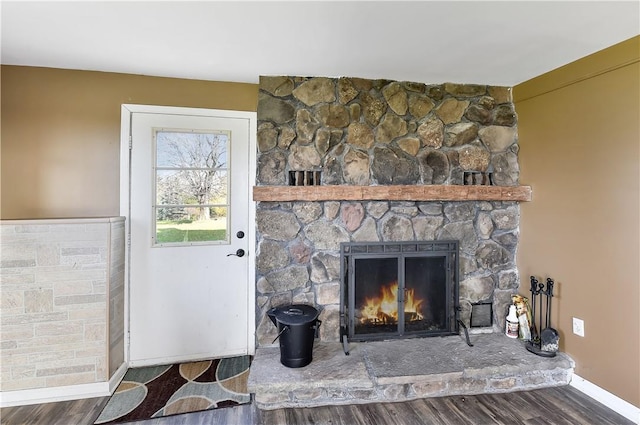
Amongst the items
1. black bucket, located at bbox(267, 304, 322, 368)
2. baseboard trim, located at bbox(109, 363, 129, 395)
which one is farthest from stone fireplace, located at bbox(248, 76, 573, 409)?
baseboard trim, located at bbox(109, 363, 129, 395)

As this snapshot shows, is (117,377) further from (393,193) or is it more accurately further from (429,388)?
(393,193)

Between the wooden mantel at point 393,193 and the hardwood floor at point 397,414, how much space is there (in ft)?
4.77

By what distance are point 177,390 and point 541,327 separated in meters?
2.86

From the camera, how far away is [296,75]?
2447mm

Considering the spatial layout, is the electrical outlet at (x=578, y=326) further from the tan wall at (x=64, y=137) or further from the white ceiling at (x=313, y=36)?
the tan wall at (x=64, y=137)

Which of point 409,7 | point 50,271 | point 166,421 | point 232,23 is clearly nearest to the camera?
point 409,7

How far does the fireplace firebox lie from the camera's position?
8.16 ft

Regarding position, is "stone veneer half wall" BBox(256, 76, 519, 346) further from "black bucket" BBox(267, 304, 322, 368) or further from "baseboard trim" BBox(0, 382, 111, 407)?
"baseboard trim" BBox(0, 382, 111, 407)

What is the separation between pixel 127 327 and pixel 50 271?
702 millimetres

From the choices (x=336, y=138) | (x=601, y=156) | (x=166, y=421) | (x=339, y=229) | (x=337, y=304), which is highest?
(x=336, y=138)

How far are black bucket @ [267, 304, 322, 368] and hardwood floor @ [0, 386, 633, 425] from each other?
30 cm

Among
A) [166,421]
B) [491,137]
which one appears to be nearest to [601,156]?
[491,137]

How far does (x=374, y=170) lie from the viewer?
2516mm

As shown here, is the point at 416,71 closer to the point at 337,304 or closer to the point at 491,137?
the point at 491,137
